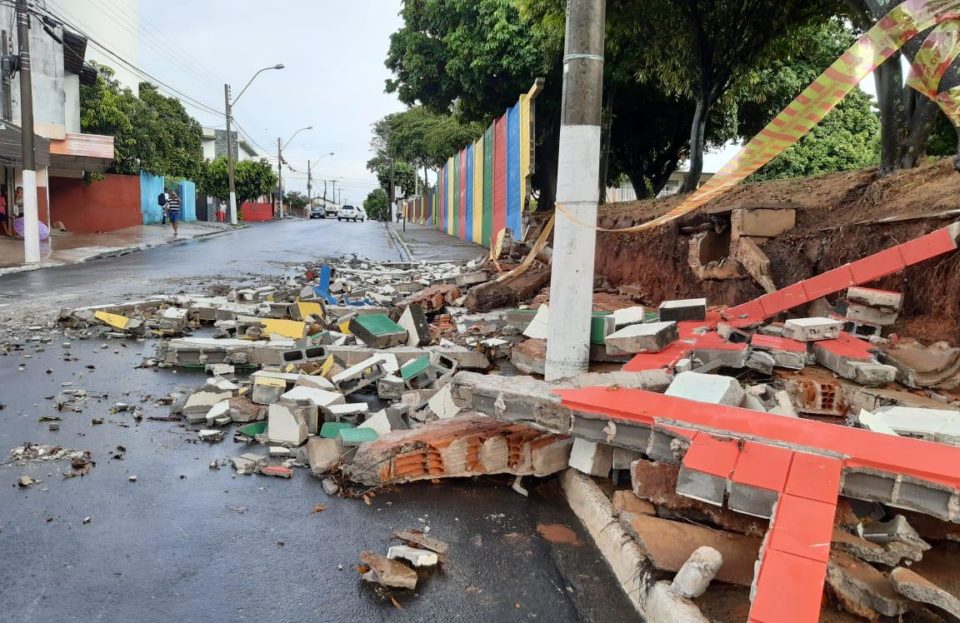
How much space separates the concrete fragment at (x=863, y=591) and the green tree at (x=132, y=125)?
33.2 m

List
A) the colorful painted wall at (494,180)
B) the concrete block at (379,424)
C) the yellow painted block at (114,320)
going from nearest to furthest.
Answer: the concrete block at (379,424) < the yellow painted block at (114,320) < the colorful painted wall at (494,180)

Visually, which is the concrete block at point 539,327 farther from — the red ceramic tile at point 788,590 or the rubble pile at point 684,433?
the red ceramic tile at point 788,590

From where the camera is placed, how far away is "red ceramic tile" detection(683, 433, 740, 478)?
253 centimetres

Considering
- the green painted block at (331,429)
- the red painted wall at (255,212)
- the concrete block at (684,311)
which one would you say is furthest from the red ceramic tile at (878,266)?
the red painted wall at (255,212)

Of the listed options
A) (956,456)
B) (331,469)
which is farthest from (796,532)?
(331,469)

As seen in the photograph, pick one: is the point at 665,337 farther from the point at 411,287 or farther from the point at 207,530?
the point at 411,287

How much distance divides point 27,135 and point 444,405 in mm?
16325

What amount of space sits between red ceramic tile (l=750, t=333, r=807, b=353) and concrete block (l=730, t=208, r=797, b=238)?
85.8 inches

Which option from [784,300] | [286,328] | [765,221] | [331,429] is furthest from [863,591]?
[286,328]

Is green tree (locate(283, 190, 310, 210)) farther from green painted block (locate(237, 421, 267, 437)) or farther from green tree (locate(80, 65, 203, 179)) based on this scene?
green painted block (locate(237, 421, 267, 437))

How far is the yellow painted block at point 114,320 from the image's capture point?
7.45 m

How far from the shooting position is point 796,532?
88.4 inches

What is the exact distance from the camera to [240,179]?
157ft

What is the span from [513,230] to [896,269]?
1100 centimetres
